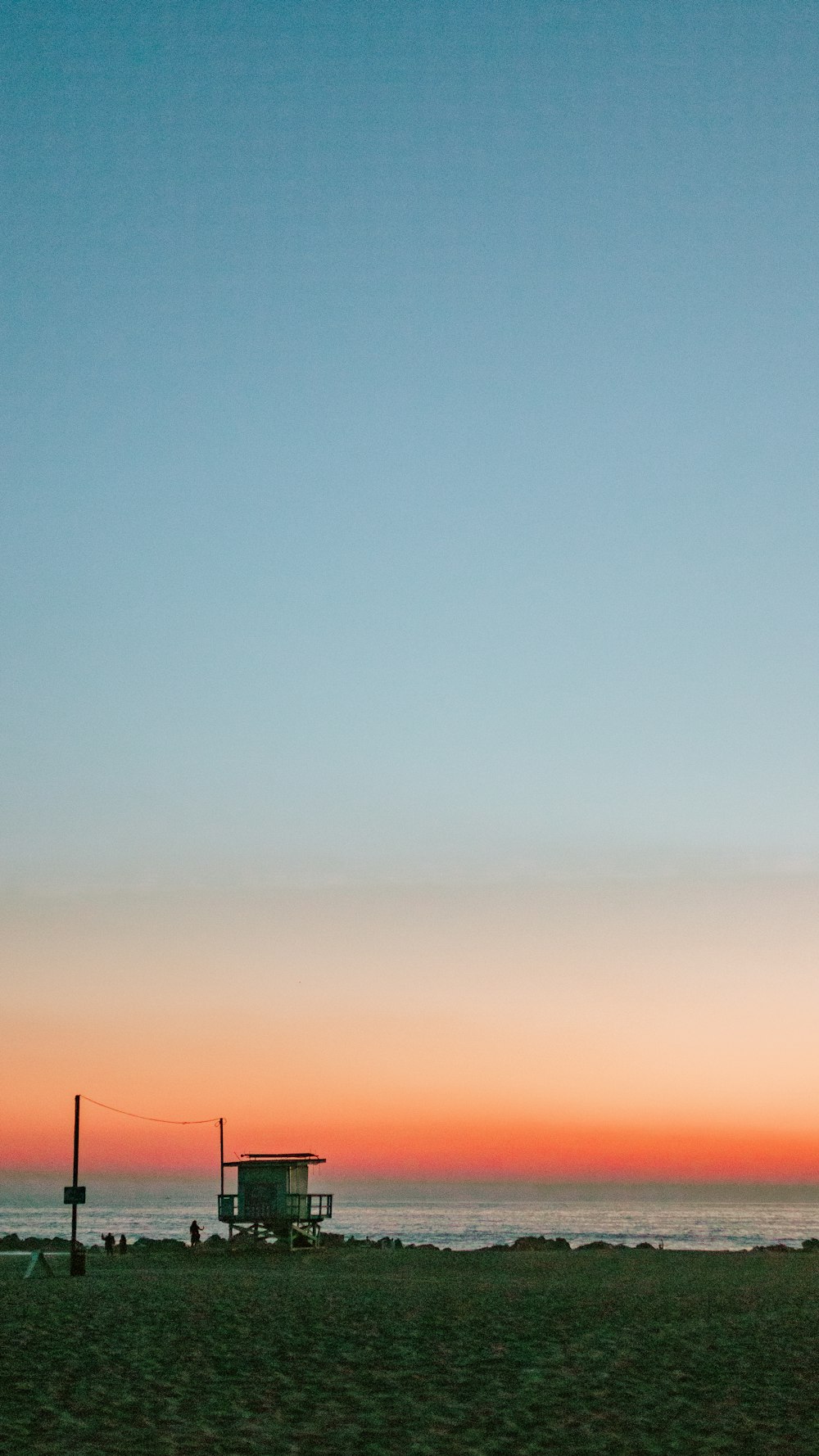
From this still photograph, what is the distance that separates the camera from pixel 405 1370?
17.6 meters

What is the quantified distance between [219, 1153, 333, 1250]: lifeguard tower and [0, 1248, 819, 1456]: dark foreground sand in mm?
21226

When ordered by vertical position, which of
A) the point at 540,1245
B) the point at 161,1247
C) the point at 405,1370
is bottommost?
the point at 540,1245

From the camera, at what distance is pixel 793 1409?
15070mm

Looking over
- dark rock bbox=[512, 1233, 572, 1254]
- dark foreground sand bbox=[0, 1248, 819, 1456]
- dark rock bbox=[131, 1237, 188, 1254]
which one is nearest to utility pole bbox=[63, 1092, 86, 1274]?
dark foreground sand bbox=[0, 1248, 819, 1456]

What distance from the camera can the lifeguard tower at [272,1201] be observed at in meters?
53.1

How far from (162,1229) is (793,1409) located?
127704 millimetres


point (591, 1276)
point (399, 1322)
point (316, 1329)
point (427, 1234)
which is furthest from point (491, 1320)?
point (427, 1234)

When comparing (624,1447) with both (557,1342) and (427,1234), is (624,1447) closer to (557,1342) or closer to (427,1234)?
(557,1342)

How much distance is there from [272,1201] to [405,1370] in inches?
1476

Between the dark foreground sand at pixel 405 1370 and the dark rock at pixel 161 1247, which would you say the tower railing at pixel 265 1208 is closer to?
the dark rock at pixel 161 1247

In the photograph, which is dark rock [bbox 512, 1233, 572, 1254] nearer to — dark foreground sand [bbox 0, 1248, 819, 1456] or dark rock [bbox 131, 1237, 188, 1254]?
dark rock [bbox 131, 1237, 188, 1254]

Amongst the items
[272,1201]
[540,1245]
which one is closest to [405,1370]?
[272,1201]

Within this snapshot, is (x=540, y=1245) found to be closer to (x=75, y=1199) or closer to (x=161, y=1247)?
(x=161, y=1247)

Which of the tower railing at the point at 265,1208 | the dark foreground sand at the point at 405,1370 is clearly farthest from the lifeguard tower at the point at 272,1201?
the dark foreground sand at the point at 405,1370
